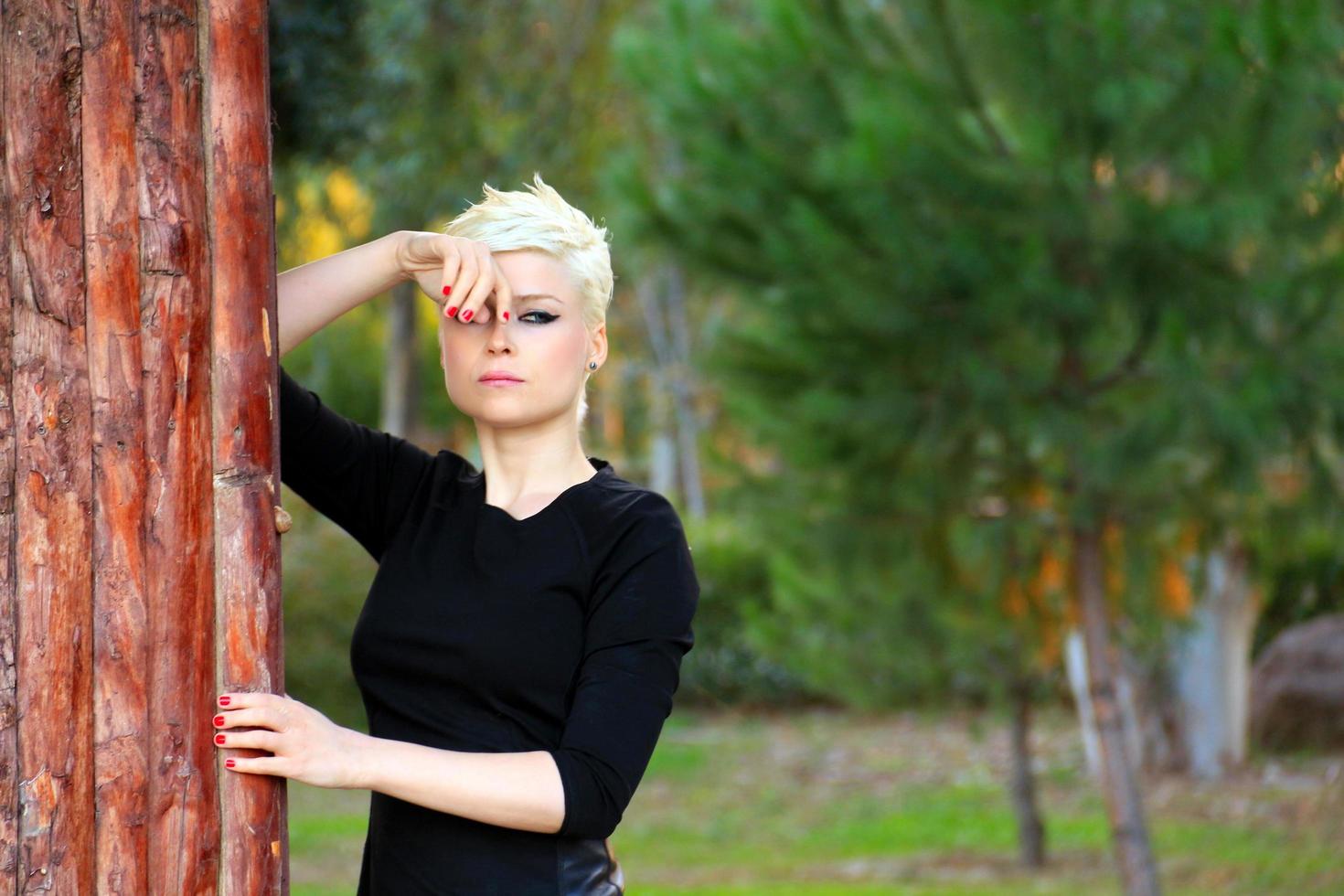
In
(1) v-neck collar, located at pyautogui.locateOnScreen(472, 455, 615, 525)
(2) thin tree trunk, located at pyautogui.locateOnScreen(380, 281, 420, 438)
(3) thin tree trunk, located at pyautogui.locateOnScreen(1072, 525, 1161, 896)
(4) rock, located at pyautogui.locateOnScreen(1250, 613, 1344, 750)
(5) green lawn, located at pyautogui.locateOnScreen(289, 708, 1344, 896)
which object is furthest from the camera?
(2) thin tree trunk, located at pyautogui.locateOnScreen(380, 281, 420, 438)

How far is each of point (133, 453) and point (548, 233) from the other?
538 millimetres

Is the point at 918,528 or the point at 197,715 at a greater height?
the point at 918,528

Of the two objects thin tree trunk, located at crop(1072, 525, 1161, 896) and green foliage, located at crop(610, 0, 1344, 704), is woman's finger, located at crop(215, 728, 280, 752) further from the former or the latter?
thin tree trunk, located at crop(1072, 525, 1161, 896)

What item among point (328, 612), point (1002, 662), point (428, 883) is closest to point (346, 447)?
point (428, 883)

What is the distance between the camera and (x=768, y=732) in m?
11.0

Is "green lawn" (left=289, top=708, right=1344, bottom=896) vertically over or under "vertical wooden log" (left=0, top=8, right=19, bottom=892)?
under

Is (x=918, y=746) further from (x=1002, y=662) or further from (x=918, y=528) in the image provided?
(x=918, y=528)

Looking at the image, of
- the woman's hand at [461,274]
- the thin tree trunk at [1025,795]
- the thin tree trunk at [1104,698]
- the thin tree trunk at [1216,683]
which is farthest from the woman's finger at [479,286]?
the thin tree trunk at [1216,683]

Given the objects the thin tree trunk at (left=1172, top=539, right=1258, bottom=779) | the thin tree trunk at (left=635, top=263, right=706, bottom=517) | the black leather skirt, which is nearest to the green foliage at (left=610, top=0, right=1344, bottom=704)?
the thin tree trunk at (left=1172, top=539, right=1258, bottom=779)

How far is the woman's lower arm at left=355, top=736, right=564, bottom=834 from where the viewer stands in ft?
5.08

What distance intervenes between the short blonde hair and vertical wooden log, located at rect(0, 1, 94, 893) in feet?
1.49

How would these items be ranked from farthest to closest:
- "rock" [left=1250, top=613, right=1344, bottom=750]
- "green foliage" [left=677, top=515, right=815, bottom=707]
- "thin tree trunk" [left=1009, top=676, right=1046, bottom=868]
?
"green foliage" [left=677, top=515, right=815, bottom=707]
"rock" [left=1250, top=613, right=1344, bottom=750]
"thin tree trunk" [left=1009, top=676, right=1046, bottom=868]

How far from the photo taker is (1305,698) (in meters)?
9.17

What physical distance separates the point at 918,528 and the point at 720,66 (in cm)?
184
